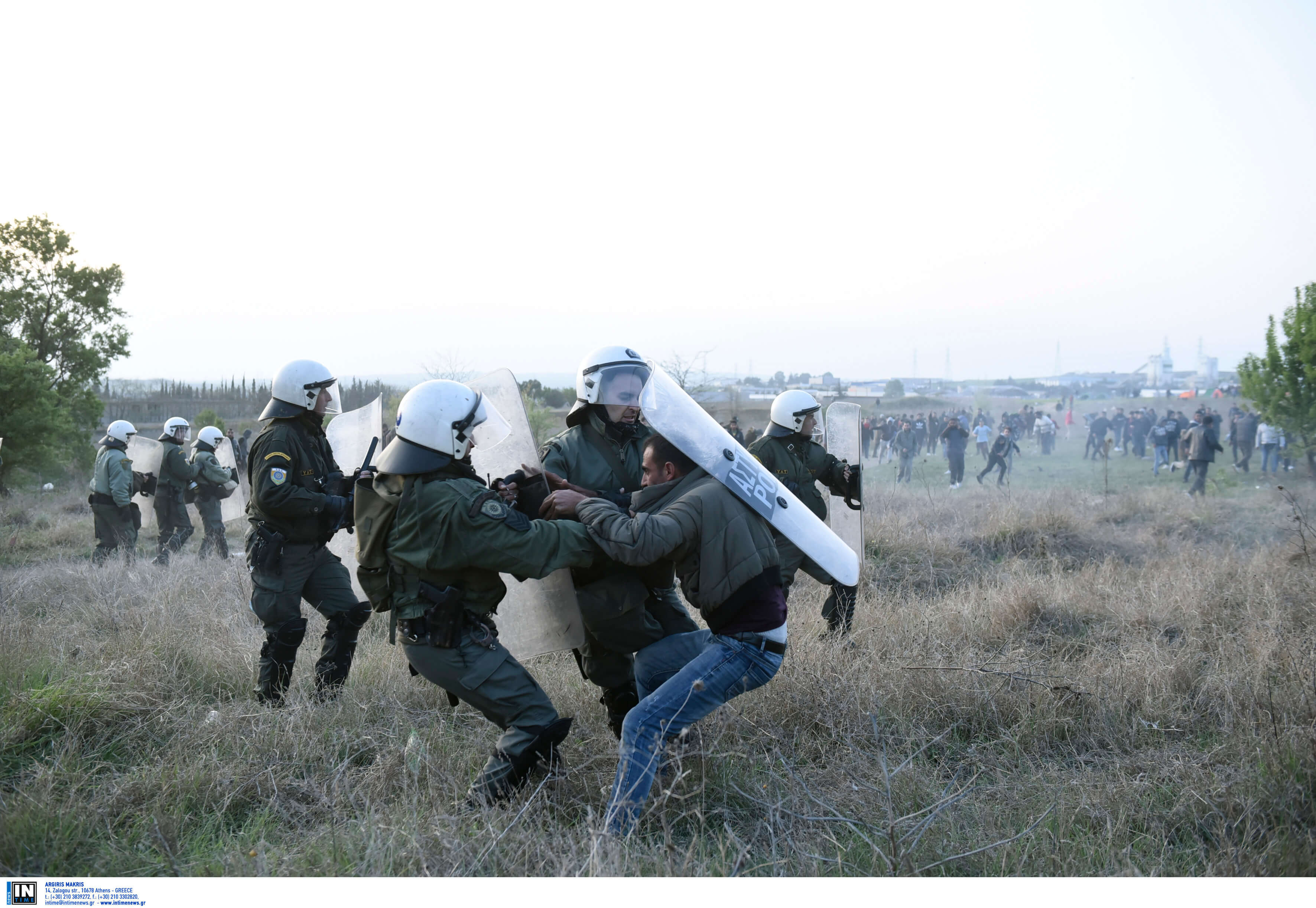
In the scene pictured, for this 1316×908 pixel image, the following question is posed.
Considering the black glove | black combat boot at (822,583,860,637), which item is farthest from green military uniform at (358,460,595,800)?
black combat boot at (822,583,860,637)

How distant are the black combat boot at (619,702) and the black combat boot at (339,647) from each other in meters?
1.46

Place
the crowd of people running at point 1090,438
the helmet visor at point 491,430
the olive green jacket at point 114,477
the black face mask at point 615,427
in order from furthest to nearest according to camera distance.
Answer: the crowd of people running at point 1090,438, the olive green jacket at point 114,477, the black face mask at point 615,427, the helmet visor at point 491,430

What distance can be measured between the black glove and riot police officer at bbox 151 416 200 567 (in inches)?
244

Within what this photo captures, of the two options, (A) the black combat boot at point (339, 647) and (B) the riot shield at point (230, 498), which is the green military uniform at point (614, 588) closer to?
(A) the black combat boot at point (339, 647)

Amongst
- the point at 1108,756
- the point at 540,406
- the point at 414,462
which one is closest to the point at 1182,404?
the point at 540,406

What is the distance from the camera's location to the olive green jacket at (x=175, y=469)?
9375 millimetres

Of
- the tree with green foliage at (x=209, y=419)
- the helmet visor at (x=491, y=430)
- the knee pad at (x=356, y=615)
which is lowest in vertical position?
the knee pad at (x=356, y=615)

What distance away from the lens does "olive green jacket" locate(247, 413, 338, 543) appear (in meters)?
4.09

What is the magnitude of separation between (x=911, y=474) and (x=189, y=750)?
18106 millimetres

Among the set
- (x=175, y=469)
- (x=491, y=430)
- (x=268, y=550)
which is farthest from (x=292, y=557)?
(x=175, y=469)

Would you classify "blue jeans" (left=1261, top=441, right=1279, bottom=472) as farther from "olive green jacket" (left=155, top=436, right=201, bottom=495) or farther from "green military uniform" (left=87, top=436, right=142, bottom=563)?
"green military uniform" (left=87, top=436, right=142, bottom=563)

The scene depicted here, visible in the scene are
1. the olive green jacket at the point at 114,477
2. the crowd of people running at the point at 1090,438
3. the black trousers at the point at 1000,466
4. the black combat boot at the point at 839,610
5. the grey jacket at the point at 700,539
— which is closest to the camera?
the grey jacket at the point at 700,539

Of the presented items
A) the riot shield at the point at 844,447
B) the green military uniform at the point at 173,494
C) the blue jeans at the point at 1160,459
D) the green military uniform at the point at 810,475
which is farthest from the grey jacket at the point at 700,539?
the blue jeans at the point at 1160,459

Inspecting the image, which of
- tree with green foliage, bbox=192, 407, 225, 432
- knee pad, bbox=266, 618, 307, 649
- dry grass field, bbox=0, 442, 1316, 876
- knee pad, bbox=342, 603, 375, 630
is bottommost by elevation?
dry grass field, bbox=0, 442, 1316, 876
